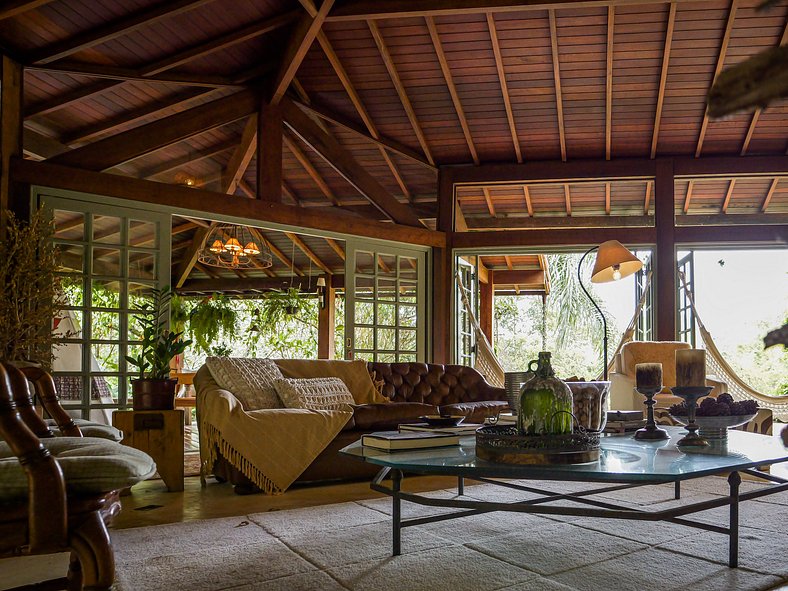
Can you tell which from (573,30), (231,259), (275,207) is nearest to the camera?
(573,30)

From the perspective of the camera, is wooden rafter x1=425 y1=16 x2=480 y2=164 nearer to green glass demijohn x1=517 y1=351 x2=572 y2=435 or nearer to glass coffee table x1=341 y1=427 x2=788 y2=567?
glass coffee table x1=341 y1=427 x2=788 y2=567

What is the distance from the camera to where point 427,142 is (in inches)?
258

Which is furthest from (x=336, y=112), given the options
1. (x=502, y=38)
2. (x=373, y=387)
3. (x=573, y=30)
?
(x=373, y=387)

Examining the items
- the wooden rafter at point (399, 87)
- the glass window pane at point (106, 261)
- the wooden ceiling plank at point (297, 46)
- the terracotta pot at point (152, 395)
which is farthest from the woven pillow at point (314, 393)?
the wooden rafter at point (399, 87)

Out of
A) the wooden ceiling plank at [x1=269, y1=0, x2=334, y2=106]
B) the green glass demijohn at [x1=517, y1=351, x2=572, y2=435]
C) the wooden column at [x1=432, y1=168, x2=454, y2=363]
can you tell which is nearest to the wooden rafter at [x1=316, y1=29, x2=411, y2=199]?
the wooden ceiling plank at [x1=269, y1=0, x2=334, y2=106]

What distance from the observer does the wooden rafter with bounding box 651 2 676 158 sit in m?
5.07

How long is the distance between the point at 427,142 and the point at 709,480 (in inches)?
155

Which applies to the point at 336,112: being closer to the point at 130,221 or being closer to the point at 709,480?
the point at 130,221

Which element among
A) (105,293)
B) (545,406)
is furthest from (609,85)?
(545,406)

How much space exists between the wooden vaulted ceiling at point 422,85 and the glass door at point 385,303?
1039mm

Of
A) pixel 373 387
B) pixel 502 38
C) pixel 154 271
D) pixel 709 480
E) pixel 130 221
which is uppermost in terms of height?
pixel 502 38

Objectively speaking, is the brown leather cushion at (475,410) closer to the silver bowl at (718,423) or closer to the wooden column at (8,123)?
the silver bowl at (718,423)

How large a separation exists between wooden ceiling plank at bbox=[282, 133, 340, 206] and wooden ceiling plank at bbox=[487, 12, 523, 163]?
80.9 inches

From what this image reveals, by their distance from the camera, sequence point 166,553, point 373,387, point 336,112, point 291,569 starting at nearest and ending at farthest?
point 291,569, point 166,553, point 373,387, point 336,112
